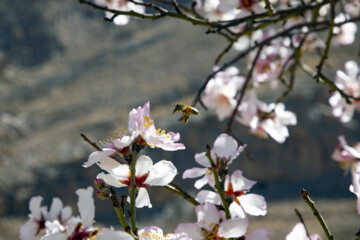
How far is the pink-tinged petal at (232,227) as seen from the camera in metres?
0.55

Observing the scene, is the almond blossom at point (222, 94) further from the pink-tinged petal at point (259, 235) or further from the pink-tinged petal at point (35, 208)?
the pink-tinged petal at point (259, 235)

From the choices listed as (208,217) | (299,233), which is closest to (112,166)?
(208,217)

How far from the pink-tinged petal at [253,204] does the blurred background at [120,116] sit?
445cm

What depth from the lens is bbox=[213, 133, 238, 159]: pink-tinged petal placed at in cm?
63

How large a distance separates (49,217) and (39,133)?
8.38 meters

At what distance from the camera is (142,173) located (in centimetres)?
54

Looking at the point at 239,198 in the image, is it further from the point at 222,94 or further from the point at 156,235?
the point at 222,94

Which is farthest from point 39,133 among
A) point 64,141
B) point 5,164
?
point 5,164

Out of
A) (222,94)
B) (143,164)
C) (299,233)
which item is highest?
A: (222,94)

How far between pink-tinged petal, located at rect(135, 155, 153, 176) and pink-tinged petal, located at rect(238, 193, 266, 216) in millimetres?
160

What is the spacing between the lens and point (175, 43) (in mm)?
12844

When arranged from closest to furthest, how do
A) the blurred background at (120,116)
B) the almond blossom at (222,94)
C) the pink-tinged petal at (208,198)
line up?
the pink-tinged petal at (208,198)
the almond blossom at (222,94)
the blurred background at (120,116)

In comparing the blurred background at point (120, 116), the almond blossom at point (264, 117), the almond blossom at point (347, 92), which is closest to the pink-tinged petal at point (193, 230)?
the almond blossom at point (264, 117)

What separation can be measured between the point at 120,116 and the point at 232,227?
8.30 meters
